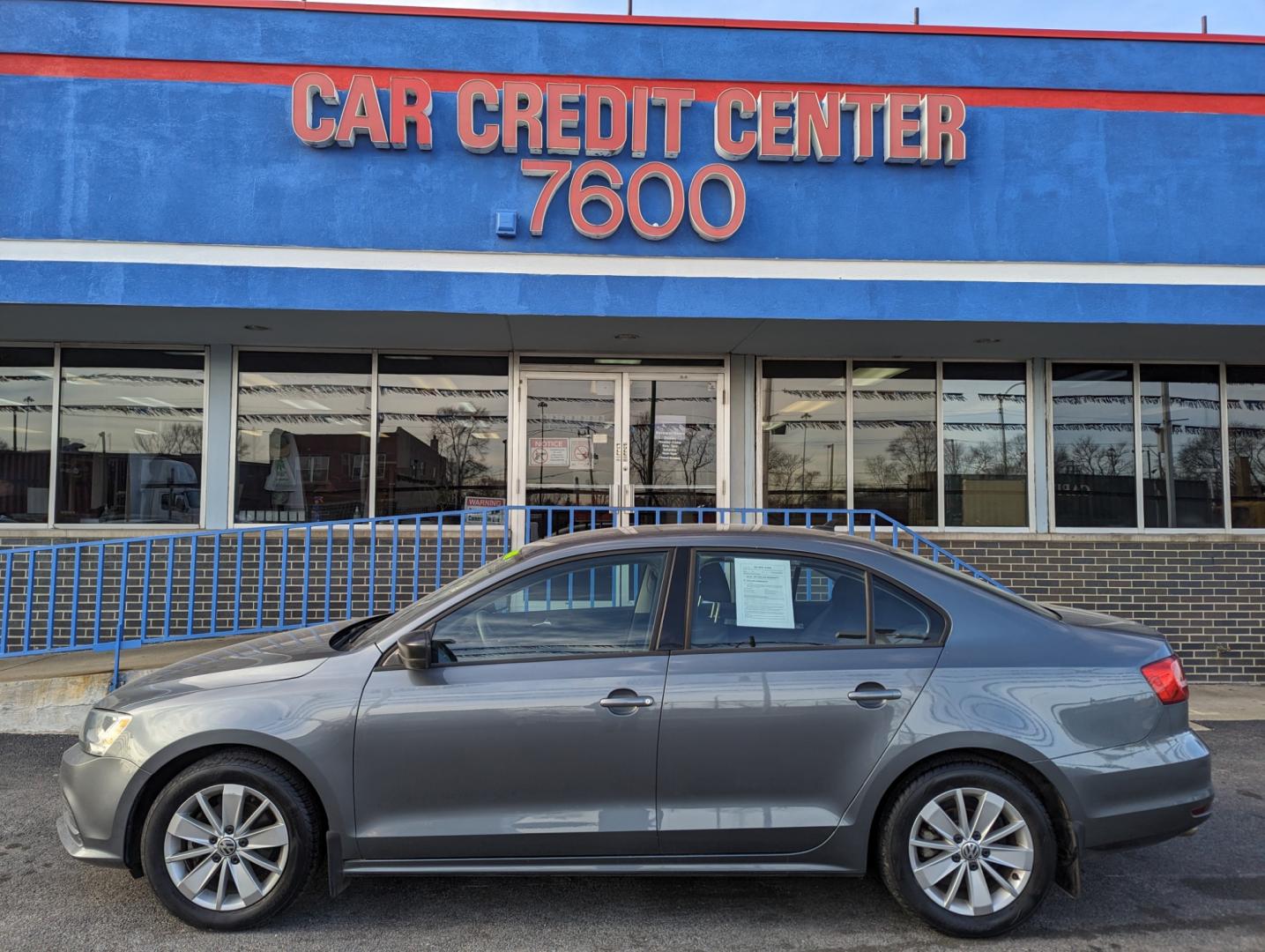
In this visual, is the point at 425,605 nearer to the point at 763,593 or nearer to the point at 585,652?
the point at 585,652

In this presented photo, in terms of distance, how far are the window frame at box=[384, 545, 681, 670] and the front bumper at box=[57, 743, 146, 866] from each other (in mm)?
1084

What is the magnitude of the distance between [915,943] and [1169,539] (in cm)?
699

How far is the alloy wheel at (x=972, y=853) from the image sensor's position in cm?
351

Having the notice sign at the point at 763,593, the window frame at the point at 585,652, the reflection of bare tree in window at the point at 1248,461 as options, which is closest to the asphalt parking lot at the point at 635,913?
the window frame at the point at 585,652

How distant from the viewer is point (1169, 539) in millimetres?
8930

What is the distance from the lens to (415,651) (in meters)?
3.58

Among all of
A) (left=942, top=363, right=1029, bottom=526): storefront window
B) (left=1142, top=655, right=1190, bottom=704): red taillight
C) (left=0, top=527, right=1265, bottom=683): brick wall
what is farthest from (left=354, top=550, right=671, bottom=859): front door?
(left=942, top=363, right=1029, bottom=526): storefront window

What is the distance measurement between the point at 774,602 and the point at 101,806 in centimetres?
285

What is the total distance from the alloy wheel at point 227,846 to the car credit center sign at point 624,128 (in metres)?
5.61

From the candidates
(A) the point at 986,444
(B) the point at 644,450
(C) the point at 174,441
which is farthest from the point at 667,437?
(C) the point at 174,441

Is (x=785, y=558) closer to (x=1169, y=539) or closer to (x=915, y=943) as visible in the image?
(x=915, y=943)

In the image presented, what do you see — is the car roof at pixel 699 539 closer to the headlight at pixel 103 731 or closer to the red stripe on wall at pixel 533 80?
the headlight at pixel 103 731

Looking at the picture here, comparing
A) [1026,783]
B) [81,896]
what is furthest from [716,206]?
[81,896]

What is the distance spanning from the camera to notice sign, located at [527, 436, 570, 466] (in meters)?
9.23
